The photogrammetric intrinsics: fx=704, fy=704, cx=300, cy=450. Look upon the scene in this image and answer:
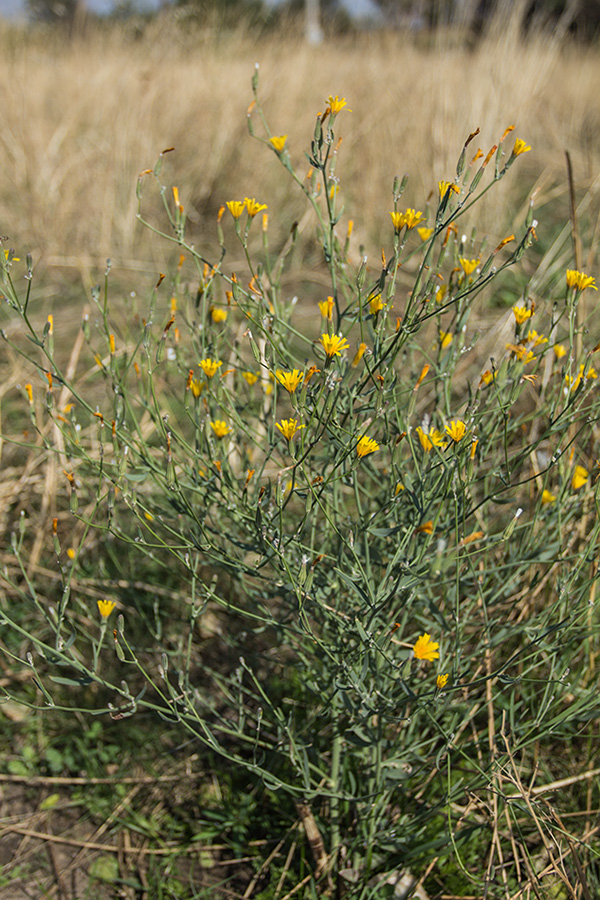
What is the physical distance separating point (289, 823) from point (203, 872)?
0.70 feet

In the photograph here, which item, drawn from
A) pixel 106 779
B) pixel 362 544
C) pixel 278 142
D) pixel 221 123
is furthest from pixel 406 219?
pixel 221 123

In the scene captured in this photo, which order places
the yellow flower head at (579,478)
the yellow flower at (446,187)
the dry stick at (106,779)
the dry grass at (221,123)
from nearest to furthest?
1. the yellow flower at (446,187)
2. the yellow flower head at (579,478)
3. the dry stick at (106,779)
4. the dry grass at (221,123)

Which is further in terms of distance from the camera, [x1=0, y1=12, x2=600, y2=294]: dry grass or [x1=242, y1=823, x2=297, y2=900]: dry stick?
[x1=0, y1=12, x2=600, y2=294]: dry grass

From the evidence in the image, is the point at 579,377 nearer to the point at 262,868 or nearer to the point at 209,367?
the point at 209,367

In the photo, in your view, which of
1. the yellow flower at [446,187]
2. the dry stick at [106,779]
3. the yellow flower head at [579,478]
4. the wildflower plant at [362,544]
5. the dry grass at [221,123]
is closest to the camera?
the yellow flower at [446,187]

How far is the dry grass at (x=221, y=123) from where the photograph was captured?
4180mm

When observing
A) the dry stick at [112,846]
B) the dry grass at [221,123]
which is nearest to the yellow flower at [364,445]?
the dry stick at [112,846]

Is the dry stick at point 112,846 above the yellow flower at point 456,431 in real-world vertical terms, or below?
below

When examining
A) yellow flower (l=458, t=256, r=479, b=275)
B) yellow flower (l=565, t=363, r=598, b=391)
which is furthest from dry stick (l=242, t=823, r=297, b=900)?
yellow flower (l=458, t=256, r=479, b=275)

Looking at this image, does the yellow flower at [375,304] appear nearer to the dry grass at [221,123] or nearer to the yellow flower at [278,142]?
the yellow flower at [278,142]

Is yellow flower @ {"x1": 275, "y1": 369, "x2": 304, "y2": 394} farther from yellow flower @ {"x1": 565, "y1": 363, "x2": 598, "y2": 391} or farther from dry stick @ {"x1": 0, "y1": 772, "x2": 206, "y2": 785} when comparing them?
dry stick @ {"x1": 0, "y1": 772, "x2": 206, "y2": 785}

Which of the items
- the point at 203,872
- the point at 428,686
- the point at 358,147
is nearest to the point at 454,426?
the point at 428,686

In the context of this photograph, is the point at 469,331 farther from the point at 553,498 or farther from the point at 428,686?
the point at 428,686

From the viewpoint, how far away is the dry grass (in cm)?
418
